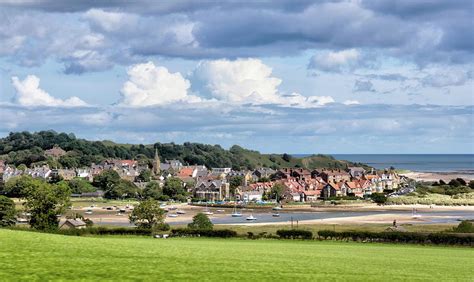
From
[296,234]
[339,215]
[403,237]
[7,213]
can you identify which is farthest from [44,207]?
[339,215]

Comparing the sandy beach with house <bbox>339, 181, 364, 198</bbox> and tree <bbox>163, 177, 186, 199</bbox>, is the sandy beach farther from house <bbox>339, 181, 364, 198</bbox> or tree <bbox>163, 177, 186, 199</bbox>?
house <bbox>339, 181, 364, 198</bbox>

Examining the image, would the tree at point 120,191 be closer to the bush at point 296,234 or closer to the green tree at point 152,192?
the green tree at point 152,192

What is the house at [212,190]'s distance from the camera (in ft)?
601

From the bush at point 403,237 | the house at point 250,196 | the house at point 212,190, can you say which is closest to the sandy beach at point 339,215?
the house at point 212,190

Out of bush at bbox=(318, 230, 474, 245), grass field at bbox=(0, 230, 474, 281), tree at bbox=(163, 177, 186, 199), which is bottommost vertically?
bush at bbox=(318, 230, 474, 245)

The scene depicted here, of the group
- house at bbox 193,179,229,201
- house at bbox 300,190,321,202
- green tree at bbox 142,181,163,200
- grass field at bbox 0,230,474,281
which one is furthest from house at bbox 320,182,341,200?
grass field at bbox 0,230,474,281

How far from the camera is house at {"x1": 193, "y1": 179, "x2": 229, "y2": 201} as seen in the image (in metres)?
183

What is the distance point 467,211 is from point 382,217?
21.8 m

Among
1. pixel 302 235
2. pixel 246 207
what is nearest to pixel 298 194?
pixel 246 207

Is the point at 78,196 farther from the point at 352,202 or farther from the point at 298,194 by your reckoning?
the point at 352,202

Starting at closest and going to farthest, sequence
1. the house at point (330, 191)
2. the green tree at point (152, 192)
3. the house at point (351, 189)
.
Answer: the green tree at point (152, 192) → the house at point (330, 191) → the house at point (351, 189)

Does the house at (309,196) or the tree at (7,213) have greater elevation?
the house at (309,196)

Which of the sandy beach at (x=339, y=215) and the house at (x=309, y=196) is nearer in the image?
the sandy beach at (x=339, y=215)

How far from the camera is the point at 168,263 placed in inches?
884
